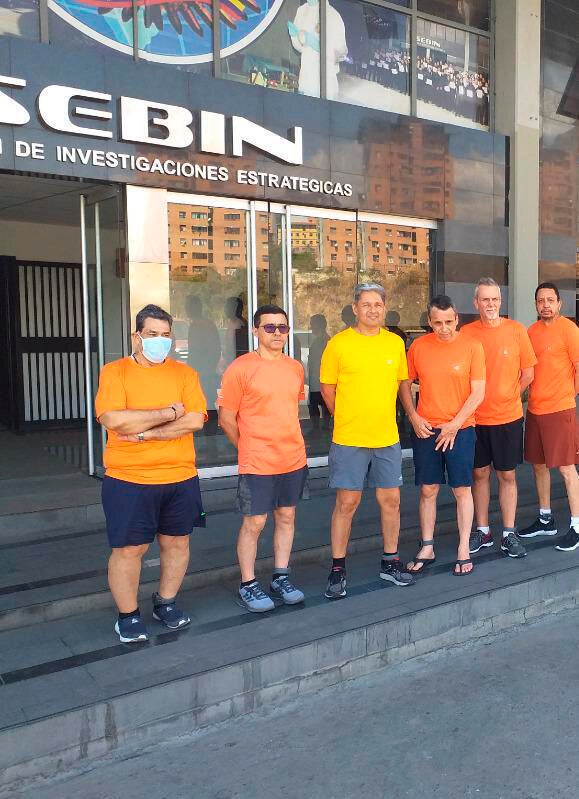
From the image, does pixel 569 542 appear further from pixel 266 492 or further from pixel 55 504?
pixel 55 504

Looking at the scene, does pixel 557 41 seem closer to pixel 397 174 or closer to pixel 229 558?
pixel 397 174

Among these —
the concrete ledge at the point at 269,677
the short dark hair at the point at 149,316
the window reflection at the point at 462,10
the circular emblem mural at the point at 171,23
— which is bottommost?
the concrete ledge at the point at 269,677

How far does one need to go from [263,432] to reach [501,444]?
1.86 m

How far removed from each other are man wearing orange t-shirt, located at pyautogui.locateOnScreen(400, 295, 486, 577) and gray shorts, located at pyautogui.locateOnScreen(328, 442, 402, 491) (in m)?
0.32

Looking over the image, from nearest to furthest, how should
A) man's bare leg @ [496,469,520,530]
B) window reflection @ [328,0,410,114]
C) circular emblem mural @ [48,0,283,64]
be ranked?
man's bare leg @ [496,469,520,530] → circular emblem mural @ [48,0,283,64] → window reflection @ [328,0,410,114]

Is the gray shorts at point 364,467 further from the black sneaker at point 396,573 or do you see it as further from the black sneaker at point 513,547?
the black sneaker at point 513,547

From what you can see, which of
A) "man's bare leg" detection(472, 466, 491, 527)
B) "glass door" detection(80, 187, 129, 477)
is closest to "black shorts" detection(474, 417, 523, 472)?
"man's bare leg" detection(472, 466, 491, 527)

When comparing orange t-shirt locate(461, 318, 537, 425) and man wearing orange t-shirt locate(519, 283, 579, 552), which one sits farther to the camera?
man wearing orange t-shirt locate(519, 283, 579, 552)

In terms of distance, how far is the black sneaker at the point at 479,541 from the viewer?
516 centimetres

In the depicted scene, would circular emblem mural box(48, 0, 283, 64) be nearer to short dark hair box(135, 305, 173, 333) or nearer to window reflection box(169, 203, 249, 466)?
window reflection box(169, 203, 249, 466)

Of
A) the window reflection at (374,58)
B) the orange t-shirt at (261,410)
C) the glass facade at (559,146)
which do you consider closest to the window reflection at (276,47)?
the window reflection at (374,58)

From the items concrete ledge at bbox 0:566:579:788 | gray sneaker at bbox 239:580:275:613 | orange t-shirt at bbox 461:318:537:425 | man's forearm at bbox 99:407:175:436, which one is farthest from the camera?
orange t-shirt at bbox 461:318:537:425

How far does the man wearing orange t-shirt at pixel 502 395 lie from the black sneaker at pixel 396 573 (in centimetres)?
80

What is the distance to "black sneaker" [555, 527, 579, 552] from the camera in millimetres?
5141
